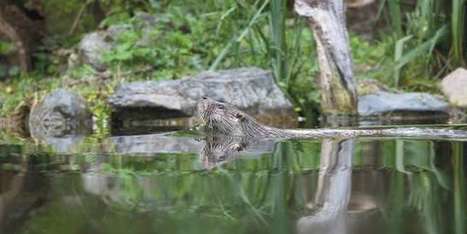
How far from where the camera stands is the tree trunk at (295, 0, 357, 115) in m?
6.81

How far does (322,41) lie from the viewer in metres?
6.96

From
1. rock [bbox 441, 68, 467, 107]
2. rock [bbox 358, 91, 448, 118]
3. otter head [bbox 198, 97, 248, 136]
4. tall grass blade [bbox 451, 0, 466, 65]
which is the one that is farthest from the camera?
tall grass blade [bbox 451, 0, 466, 65]

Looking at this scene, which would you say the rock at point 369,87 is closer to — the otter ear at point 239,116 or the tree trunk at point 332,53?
the tree trunk at point 332,53

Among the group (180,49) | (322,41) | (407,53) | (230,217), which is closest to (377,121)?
(322,41)

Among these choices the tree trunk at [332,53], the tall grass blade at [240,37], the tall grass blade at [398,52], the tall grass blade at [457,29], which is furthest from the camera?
the tall grass blade at [398,52]

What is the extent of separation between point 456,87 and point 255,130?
9.28 feet

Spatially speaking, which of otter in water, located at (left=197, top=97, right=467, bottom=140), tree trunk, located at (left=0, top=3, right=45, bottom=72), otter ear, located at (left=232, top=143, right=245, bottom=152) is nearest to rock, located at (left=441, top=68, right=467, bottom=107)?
otter in water, located at (left=197, top=97, right=467, bottom=140)

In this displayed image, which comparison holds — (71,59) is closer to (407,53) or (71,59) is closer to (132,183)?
(407,53)

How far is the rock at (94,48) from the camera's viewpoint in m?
9.16

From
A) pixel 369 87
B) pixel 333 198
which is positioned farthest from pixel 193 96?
pixel 333 198

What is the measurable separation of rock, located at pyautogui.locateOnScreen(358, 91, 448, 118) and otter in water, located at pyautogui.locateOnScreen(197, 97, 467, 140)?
165 centimetres

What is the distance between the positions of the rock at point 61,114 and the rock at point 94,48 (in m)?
1.52

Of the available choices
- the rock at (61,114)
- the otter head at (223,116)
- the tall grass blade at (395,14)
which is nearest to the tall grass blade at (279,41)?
the tall grass blade at (395,14)

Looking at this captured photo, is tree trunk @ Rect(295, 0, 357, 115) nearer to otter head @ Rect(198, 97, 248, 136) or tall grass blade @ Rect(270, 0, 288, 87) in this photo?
tall grass blade @ Rect(270, 0, 288, 87)
